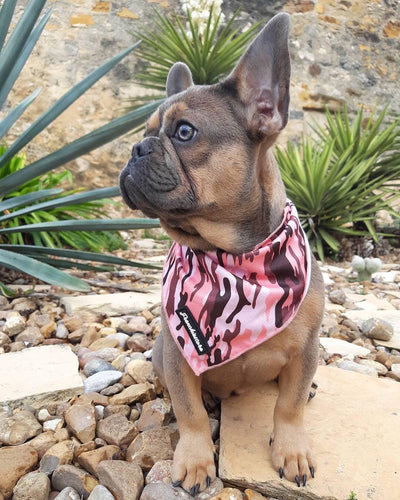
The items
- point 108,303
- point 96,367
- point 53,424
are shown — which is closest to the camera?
point 53,424

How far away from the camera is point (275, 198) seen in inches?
58.2

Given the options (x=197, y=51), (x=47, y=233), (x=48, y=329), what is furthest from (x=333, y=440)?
(x=197, y=51)

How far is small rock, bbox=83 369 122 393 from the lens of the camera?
189 centimetres

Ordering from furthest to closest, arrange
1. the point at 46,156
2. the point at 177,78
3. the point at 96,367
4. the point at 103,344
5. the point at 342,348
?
the point at 46,156 < the point at 342,348 < the point at 103,344 < the point at 96,367 < the point at 177,78

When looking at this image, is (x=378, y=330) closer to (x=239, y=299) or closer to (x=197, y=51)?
(x=239, y=299)

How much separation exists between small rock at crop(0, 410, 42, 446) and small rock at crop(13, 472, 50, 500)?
24cm

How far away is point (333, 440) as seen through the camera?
152 centimetres

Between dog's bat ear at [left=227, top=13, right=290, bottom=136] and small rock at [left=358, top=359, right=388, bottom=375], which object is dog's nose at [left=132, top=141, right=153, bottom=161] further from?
small rock at [left=358, top=359, right=388, bottom=375]

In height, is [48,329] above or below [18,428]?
below

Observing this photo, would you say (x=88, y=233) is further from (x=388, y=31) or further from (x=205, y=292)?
(x=388, y=31)

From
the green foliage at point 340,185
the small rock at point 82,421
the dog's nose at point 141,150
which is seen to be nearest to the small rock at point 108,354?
the small rock at point 82,421

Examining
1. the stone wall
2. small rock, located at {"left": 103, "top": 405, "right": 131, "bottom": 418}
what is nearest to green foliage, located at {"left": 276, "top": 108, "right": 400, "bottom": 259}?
the stone wall

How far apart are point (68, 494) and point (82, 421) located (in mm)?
311

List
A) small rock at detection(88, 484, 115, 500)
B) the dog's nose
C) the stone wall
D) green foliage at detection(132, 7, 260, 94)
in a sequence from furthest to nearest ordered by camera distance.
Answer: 1. the stone wall
2. green foliage at detection(132, 7, 260, 94)
3. the dog's nose
4. small rock at detection(88, 484, 115, 500)
